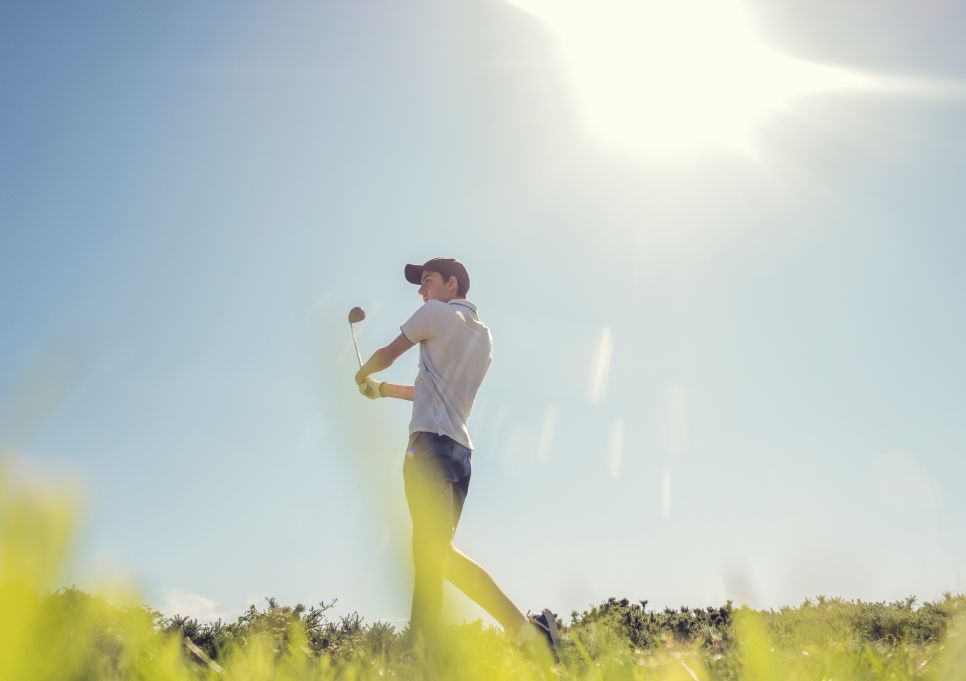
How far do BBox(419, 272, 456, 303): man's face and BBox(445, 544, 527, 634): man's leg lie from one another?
1.96m

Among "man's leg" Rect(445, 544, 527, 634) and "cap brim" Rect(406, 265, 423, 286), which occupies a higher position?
"cap brim" Rect(406, 265, 423, 286)

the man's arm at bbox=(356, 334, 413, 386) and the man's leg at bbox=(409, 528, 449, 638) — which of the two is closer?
the man's leg at bbox=(409, 528, 449, 638)

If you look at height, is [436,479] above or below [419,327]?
below

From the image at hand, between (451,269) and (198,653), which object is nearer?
(198,653)

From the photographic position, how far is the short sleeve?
211 inches

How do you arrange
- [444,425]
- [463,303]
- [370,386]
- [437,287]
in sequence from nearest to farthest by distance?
[444,425] → [370,386] → [463,303] → [437,287]

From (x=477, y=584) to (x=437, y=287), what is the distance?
2.26m

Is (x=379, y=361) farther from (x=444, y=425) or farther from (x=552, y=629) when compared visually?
(x=552, y=629)

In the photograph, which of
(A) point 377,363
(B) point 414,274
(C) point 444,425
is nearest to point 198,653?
(C) point 444,425

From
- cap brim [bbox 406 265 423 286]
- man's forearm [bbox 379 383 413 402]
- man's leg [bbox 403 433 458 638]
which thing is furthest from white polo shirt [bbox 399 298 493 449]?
cap brim [bbox 406 265 423 286]

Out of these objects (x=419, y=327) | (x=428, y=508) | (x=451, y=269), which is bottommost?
(x=428, y=508)

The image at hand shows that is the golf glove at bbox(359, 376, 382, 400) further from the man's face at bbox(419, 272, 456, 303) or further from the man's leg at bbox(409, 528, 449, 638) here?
the man's leg at bbox(409, 528, 449, 638)

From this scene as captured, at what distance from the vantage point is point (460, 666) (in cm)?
171

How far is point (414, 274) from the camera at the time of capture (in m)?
6.27
